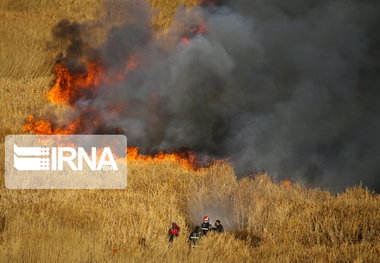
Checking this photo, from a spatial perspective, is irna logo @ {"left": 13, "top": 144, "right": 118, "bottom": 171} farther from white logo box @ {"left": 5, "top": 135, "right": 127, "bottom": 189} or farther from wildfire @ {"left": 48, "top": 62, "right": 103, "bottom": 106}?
wildfire @ {"left": 48, "top": 62, "right": 103, "bottom": 106}

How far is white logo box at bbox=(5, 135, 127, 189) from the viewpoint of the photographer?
44.2ft

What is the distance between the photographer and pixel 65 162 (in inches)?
615

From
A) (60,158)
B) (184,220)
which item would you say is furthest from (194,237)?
(60,158)

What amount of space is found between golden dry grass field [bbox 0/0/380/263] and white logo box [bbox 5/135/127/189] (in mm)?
495

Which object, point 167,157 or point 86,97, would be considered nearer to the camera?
point 167,157

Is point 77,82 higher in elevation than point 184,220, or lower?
higher

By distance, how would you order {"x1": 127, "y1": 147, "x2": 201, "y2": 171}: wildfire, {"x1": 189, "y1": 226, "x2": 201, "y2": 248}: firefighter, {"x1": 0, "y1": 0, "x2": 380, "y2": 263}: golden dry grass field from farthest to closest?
{"x1": 127, "y1": 147, "x2": 201, "y2": 171}: wildfire < {"x1": 189, "y1": 226, "x2": 201, "y2": 248}: firefighter < {"x1": 0, "y1": 0, "x2": 380, "y2": 263}: golden dry grass field

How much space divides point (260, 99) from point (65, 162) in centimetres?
532

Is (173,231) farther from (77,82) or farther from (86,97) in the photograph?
(77,82)

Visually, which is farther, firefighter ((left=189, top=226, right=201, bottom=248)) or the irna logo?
the irna logo

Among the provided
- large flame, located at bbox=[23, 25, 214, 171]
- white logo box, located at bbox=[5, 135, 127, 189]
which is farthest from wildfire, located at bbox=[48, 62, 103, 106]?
white logo box, located at bbox=[5, 135, 127, 189]

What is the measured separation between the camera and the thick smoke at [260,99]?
14773 millimetres

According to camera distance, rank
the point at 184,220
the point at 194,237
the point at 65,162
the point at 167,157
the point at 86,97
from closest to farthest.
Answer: the point at 194,237, the point at 184,220, the point at 65,162, the point at 167,157, the point at 86,97

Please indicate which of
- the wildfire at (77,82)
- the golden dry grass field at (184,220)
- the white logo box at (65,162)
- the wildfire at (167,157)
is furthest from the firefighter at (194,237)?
the wildfire at (77,82)
